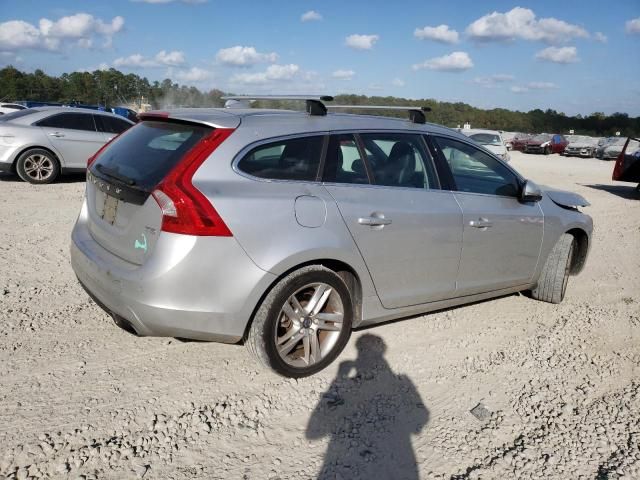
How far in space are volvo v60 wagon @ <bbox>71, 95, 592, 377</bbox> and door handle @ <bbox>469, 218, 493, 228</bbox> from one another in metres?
0.02

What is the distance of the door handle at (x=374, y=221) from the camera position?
3.41m

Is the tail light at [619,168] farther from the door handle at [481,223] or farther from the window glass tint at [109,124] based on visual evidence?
the window glass tint at [109,124]

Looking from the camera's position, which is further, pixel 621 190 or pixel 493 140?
pixel 493 140

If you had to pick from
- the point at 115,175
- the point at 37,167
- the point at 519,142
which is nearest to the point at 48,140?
the point at 37,167

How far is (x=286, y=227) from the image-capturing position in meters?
3.09

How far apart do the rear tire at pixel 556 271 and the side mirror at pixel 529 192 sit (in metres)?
0.71

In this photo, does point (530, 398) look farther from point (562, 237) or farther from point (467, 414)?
point (562, 237)

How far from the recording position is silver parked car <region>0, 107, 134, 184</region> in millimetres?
9953

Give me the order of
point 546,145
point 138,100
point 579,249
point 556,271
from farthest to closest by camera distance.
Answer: point 546,145, point 138,100, point 579,249, point 556,271

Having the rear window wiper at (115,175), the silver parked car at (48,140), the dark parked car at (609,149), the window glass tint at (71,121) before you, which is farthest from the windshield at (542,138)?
the rear window wiper at (115,175)

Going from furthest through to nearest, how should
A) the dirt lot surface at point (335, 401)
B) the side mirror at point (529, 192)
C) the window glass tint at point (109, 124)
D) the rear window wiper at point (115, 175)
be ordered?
1. the window glass tint at point (109, 124)
2. the side mirror at point (529, 192)
3. the rear window wiper at point (115, 175)
4. the dirt lot surface at point (335, 401)

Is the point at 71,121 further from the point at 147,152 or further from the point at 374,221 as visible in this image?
the point at 374,221

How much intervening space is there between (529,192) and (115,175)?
3165 millimetres

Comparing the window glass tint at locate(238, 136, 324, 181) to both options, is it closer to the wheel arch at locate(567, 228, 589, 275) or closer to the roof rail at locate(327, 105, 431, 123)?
the roof rail at locate(327, 105, 431, 123)
